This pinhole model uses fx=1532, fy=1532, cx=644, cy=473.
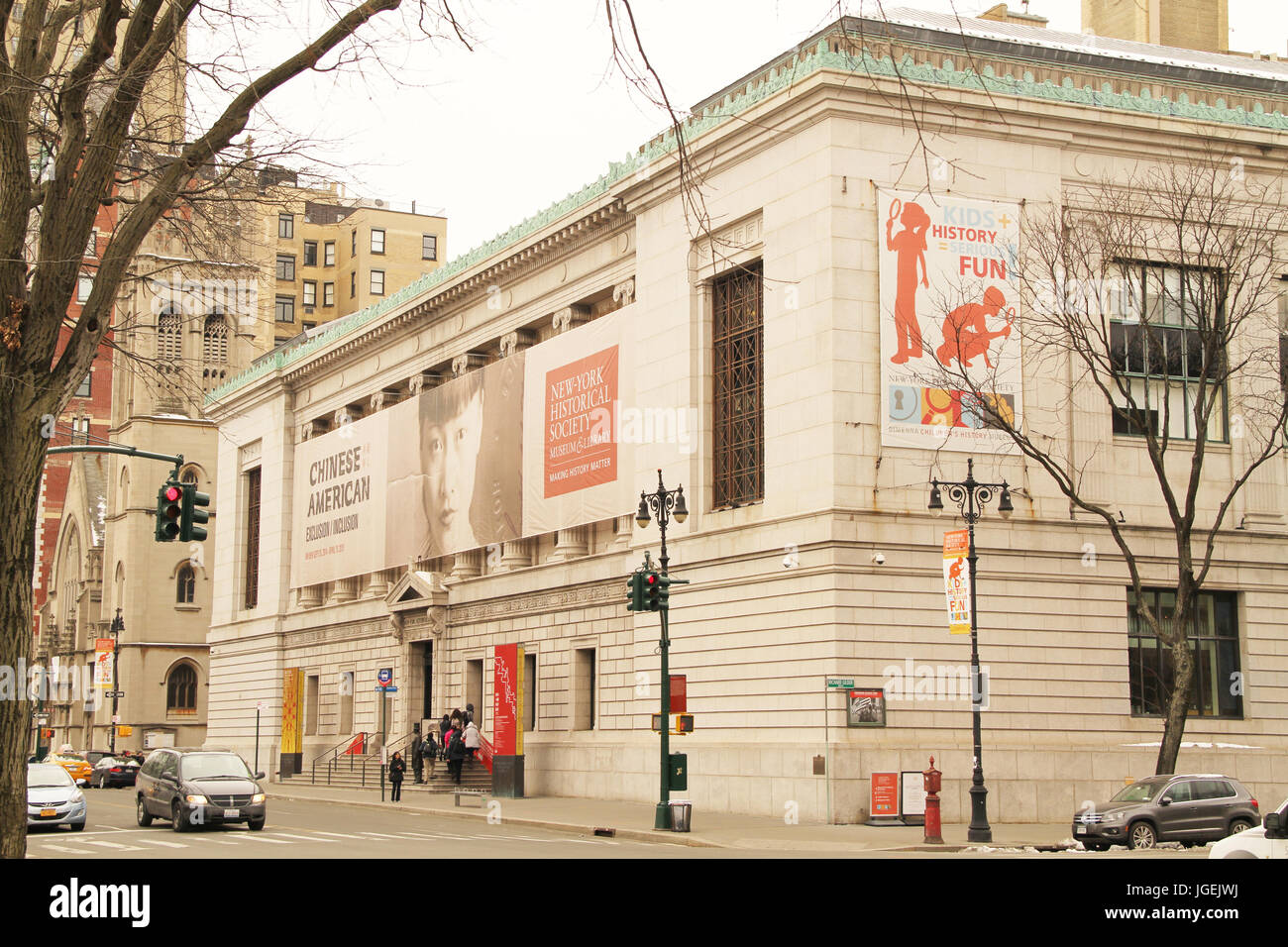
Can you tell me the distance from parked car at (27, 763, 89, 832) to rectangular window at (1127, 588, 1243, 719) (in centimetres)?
2497

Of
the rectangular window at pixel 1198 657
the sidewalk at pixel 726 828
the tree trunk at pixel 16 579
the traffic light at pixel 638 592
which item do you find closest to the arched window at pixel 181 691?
the sidewalk at pixel 726 828

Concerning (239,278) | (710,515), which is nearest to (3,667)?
(239,278)

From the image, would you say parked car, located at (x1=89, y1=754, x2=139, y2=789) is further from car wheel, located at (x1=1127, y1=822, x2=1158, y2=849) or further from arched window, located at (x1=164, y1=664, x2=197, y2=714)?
car wheel, located at (x1=1127, y1=822, x2=1158, y2=849)

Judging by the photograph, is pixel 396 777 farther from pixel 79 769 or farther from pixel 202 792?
pixel 79 769

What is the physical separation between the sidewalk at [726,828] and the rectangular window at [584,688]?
254 centimetres

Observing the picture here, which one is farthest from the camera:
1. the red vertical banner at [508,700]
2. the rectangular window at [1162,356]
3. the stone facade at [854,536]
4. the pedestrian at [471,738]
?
the pedestrian at [471,738]

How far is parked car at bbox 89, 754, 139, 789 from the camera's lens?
211 ft

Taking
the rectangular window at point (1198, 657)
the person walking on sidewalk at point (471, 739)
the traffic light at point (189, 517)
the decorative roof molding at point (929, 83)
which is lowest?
the person walking on sidewalk at point (471, 739)

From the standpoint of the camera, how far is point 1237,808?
2872 centimetres

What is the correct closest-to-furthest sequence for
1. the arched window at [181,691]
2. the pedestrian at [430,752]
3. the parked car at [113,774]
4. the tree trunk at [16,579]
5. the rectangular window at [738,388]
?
Answer: the tree trunk at [16,579] → the rectangular window at [738,388] → the pedestrian at [430,752] → the parked car at [113,774] → the arched window at [181,691]

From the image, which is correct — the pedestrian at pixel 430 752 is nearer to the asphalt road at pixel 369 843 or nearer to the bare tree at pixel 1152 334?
the asphalt road at pixel 369 843

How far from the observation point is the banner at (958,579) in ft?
103

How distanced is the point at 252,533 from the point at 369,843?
54.6 metres

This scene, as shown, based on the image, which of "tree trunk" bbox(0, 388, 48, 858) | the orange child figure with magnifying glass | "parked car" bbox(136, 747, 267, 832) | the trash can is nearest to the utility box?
the trash can
